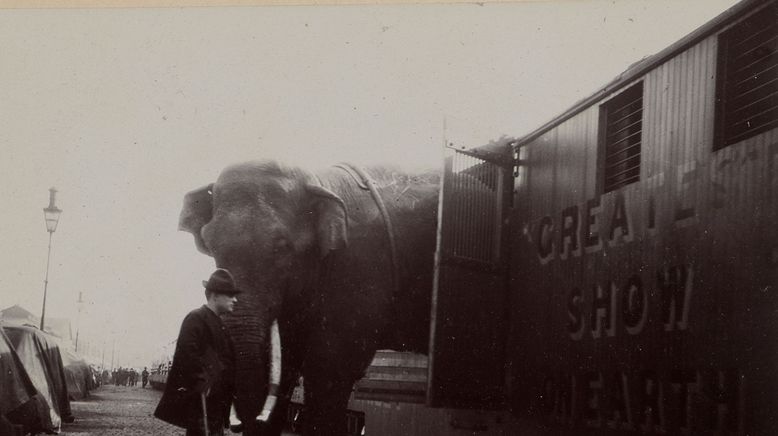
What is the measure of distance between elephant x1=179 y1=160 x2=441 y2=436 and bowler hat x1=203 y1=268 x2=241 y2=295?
2.68 ft

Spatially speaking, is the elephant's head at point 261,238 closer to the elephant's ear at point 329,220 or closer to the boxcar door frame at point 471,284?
the elephant's ear at point 329,220

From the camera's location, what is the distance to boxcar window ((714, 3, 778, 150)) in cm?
534

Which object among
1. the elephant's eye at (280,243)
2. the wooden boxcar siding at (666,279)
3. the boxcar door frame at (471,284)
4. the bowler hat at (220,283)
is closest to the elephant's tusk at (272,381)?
the elephant's eye at (280,243)

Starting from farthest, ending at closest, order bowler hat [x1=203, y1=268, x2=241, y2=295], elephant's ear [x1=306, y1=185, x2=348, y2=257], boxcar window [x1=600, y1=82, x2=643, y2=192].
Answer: elephant's ear [x1=306, y1=185, x2=348, y2=257] → boxcar window [x1=600, y1=82, x2=643, y2=192] → bowler hat [x1=203, y1=268, x2=241, y2=295]

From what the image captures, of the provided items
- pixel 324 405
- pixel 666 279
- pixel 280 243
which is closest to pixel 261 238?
pixel 280 243

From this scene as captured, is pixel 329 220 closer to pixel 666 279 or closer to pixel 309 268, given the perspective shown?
pixel 309 268

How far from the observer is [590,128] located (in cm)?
752

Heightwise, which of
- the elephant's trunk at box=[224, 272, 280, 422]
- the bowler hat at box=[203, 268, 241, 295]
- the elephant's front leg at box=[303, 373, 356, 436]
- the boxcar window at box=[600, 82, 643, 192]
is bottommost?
the elephant's front leg at box=[303, 373, 356, 436]

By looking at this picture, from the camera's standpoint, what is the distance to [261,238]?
7520 mm

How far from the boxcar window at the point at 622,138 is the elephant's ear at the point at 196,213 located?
3615mm

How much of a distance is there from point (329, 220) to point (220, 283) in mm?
1598

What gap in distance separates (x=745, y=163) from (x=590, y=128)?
7.38 ft

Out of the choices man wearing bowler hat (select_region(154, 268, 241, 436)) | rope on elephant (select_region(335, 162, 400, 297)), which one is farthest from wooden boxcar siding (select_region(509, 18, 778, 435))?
man wearing bowler hat (select_region(154, 268, 241, 436))

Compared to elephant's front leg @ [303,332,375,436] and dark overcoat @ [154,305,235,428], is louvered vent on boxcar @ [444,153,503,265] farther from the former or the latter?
dark overcoat @ [154,305,235,428]
